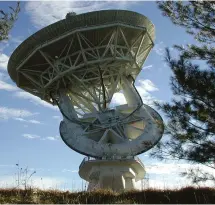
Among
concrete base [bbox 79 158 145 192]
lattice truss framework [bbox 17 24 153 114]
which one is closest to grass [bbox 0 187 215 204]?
concrete base [bbox 79 158 145 192]

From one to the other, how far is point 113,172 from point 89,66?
9215 millimetres

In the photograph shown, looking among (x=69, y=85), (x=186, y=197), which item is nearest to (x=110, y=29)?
(x=69, y=85)

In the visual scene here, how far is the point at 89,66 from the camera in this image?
3038 centimetres

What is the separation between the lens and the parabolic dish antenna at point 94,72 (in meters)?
28.3

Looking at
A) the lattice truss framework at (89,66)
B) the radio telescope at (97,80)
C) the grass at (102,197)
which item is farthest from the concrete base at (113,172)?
the grass at (102,197)

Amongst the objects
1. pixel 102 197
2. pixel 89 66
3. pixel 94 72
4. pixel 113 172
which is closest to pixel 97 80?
pixel 94 72

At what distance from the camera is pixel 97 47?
97.9 feet

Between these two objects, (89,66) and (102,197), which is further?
(89,66)

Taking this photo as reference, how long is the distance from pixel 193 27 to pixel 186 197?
5.65 m

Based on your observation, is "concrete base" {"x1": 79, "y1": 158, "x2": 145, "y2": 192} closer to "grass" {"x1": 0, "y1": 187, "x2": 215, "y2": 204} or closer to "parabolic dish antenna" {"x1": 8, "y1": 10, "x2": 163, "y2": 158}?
"parabolic dish antenna" {"x1": 8, "y1": 10, "x2": 163, "y2": 158}

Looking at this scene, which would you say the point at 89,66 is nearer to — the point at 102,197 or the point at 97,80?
the point at 97,80

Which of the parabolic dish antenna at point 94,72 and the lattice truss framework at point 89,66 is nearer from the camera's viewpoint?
the parabolic dish antenna at point 94,72

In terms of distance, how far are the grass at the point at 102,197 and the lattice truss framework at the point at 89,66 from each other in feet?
59.2

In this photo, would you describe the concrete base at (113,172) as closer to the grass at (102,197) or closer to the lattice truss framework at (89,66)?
the lattice truss framework at (89,66)
